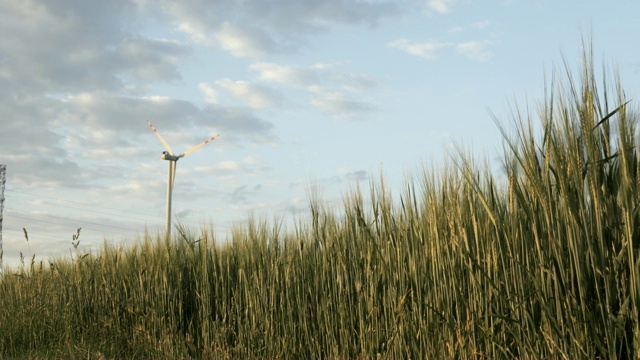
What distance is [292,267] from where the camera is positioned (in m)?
5.61

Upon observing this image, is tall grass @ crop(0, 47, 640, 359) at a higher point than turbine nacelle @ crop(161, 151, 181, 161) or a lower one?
lower

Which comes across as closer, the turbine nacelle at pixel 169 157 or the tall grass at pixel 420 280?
the tall grass at pixel 420 280

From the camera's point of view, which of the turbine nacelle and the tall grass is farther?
the turbine nacelle

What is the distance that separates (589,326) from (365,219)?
7.28 ft

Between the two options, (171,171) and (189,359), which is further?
(171,171)

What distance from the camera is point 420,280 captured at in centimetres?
433

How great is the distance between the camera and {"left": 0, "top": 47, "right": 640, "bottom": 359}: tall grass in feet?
10.3

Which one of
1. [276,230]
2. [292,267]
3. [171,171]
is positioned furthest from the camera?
[171,171]

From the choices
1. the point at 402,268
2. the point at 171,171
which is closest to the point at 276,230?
the point at 402,268

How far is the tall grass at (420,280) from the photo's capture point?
3.14 m

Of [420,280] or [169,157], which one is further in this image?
[169,157]

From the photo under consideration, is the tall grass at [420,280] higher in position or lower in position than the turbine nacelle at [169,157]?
lower

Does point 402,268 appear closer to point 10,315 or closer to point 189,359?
point 189,359

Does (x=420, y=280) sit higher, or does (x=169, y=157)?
(x=169, y=157)
